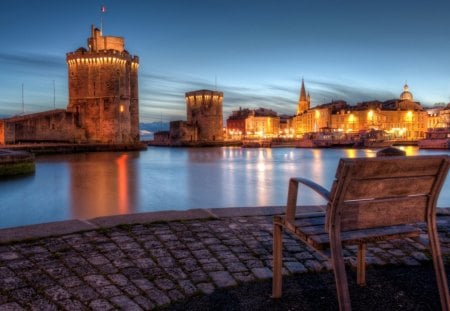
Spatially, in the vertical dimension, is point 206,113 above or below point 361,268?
above

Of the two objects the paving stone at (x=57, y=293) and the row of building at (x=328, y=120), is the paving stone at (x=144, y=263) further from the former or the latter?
the row of building at (x=328, y=120)

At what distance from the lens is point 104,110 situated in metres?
39.0

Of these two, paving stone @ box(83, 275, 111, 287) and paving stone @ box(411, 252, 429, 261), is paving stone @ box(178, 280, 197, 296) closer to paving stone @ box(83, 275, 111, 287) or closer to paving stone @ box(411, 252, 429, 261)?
paving stone @ box(83, 275, 111, 287)

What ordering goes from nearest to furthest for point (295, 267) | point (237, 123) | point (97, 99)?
point (295, 267), point (97, 99), point (237, 123)

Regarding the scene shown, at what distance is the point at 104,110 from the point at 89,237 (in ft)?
122

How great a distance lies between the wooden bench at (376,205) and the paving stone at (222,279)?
677 millimetres

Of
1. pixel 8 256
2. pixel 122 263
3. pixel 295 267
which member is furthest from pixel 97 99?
pixel 295 267

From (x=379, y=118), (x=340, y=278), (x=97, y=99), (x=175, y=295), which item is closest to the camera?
(x=340, y=278)

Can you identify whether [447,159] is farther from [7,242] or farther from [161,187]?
[161,187]

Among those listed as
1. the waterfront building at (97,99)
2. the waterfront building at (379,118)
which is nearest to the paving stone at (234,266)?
the waterfront building at (97,99)

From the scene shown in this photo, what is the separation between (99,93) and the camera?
1556 inches

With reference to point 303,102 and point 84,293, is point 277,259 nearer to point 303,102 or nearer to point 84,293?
point 84,293

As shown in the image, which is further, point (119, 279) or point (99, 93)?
point (99, 93)

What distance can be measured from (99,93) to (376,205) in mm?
39880
